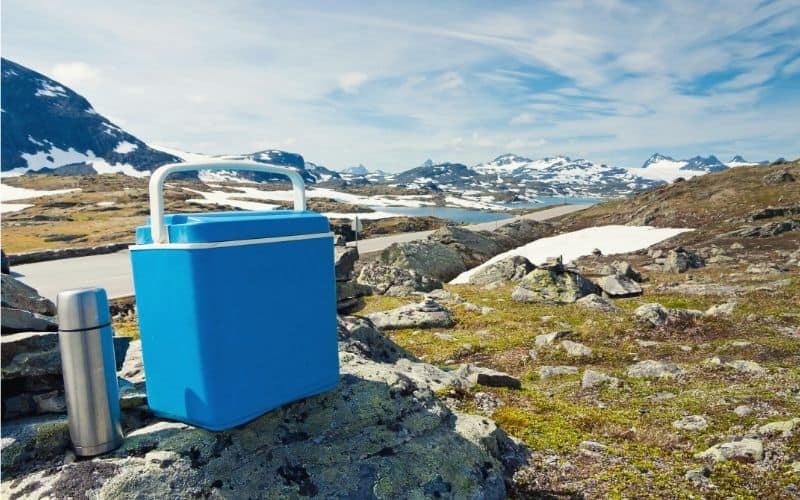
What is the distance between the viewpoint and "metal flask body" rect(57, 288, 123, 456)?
465 cm

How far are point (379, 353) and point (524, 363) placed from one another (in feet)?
16.9

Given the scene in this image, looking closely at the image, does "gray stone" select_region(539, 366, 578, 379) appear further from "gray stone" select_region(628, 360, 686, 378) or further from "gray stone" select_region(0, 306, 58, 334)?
"gray stone" select_region(0, 306, 58, 334)

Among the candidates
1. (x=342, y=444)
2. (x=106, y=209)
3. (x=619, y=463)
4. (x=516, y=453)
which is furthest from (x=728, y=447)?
(x=106, y=209)

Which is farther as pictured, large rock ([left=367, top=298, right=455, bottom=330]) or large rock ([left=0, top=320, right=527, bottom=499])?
large rock ([left=367, top=298, right=455, bottom=330])

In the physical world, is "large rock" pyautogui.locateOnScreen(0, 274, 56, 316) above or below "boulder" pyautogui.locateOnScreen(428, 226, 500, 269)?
above

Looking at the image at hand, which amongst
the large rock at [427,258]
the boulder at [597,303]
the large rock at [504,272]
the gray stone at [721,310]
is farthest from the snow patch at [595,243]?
the gray stone at [721,310]

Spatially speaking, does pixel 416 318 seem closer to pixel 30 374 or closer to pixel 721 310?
pixel 721 310

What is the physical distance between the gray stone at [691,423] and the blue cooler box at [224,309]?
695 centimetres

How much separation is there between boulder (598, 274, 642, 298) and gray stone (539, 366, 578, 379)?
12.9 m

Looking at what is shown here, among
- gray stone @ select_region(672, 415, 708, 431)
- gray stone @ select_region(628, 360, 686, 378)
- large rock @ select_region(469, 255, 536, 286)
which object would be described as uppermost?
gray stone @ select_region(672, 415, 708, 431)

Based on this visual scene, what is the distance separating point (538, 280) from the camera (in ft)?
83.4

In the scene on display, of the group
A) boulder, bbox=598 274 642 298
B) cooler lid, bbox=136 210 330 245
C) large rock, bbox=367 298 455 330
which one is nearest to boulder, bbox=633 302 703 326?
boulder, bbox=598 274 642 298

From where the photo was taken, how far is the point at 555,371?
13.4 meters

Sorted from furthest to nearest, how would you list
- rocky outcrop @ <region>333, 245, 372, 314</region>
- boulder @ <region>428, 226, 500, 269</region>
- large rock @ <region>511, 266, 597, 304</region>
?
boulder @ <region>428, 226, 500, 269</region>, large rock @ <region>511, 266, 597, 304</region>, rocky outcrop @ <region>333, 245, 372, 314</region>
